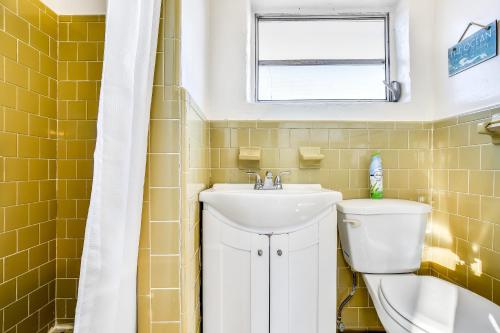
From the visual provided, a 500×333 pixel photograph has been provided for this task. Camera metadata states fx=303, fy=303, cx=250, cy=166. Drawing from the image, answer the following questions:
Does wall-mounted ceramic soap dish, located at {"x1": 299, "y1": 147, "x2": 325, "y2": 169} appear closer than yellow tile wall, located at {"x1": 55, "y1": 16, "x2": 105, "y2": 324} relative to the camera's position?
No

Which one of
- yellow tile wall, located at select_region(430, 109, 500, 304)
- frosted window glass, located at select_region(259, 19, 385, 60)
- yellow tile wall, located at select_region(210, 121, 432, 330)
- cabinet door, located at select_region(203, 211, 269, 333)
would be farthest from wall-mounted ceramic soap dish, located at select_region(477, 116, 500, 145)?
cabinet door, located at select_region(203, 211, 269, 333)

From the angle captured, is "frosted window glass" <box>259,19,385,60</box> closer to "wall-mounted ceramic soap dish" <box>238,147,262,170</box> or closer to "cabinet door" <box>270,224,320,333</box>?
"wall-mounted ceramic soap dish" <box>238,147,262,170</box>

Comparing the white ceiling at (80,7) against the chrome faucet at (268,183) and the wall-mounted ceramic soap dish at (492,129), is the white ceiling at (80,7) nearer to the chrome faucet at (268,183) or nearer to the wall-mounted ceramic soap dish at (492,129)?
the chrome faucet at (268,183)

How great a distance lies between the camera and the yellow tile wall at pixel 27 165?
44.7 inches

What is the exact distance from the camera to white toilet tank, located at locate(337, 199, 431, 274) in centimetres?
137

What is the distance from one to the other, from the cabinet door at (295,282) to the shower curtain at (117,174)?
0.57 metres

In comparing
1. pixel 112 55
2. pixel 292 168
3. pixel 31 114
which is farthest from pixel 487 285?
pixel 31 114

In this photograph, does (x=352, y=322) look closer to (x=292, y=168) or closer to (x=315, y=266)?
(x=315, y=266)

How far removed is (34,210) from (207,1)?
51.0 inches

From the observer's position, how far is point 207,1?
1591 mm

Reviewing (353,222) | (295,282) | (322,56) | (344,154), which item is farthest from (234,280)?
(322,56)

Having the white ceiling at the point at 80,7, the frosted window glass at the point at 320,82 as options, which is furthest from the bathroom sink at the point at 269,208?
the white ceiling at the point at 80,7

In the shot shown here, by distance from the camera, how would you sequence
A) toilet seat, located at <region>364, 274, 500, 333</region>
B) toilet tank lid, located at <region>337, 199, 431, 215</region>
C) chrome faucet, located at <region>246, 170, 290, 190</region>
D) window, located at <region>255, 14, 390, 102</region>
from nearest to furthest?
1. toilet seat, located at <region>364, 274, 500, 333</region>
2. toilet tank lid, located at <region>337, 199, 431, 215</region>
3. chrome faucet, located at <region>246, 170, 290, 190</region>
4. window, located at <region>255, 14, 390, 102</region>

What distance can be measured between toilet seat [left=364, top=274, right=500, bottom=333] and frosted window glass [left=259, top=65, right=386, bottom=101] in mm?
1064
